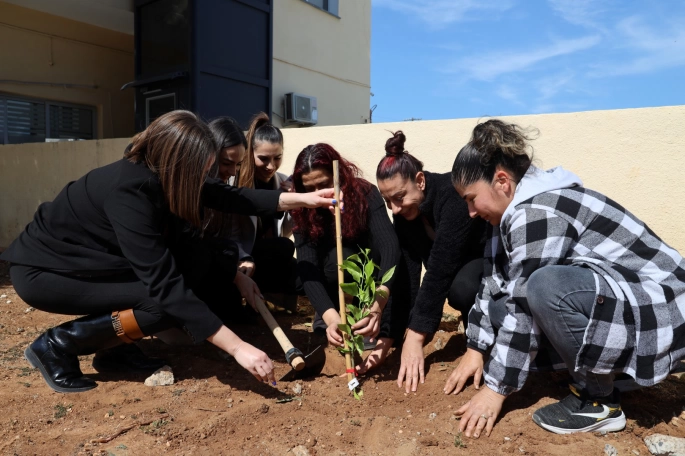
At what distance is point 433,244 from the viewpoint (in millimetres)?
2391

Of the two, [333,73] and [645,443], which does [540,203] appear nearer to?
[645,443]

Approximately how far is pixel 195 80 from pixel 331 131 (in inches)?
114

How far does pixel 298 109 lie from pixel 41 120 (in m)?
3.53

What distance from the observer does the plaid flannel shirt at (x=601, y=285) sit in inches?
66.1

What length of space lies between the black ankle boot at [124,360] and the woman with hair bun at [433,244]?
1.10 metres

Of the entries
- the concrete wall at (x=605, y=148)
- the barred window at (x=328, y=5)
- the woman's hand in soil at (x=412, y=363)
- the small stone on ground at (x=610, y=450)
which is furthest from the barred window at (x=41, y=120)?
the small stone on ground at (x=610, y=450)

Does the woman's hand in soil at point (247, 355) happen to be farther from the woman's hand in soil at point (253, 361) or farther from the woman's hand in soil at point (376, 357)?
the woman's hand in soil at point (376, 357)

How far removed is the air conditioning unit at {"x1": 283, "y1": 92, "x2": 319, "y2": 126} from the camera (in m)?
7.53

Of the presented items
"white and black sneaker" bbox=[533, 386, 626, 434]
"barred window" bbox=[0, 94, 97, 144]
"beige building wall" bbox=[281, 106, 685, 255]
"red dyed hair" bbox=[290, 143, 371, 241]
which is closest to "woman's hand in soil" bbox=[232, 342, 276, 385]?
"red dyed hair" bbox=[290, 143, 371, 241]

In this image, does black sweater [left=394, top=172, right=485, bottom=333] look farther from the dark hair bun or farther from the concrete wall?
the concrete wall

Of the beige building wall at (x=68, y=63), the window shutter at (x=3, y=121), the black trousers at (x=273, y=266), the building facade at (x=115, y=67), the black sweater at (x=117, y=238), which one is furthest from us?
the window shutter at (x=3, y=121)

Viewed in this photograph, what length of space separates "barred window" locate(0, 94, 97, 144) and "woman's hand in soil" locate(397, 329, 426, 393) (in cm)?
668

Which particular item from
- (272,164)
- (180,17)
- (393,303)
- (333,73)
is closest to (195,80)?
(180,17)

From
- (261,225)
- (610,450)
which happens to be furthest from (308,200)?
(610,450)
